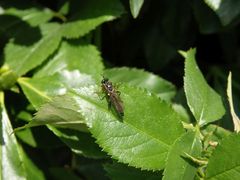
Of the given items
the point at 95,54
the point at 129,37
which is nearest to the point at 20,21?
the point at 95,54

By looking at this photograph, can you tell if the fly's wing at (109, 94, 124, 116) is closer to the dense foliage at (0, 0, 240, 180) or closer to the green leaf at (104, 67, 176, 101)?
the dense foliage at (0, 0, 240, 180)

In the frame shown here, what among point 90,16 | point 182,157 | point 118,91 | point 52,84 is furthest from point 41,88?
point 182,157

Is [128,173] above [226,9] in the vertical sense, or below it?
below

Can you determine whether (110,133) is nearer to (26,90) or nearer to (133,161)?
(133,161)

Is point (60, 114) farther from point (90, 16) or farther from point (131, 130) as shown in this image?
point (90, 16)

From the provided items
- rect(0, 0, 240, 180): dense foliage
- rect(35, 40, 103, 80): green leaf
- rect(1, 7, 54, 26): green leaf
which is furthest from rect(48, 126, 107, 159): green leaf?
rect(1, 7, 54, 26): green leaf

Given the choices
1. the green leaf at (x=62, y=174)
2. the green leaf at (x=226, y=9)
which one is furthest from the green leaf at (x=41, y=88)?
the green leaf at (x=226, y=9)

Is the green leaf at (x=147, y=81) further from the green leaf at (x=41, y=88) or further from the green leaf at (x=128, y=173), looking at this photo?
the green leaf at (x=128, y=173)
